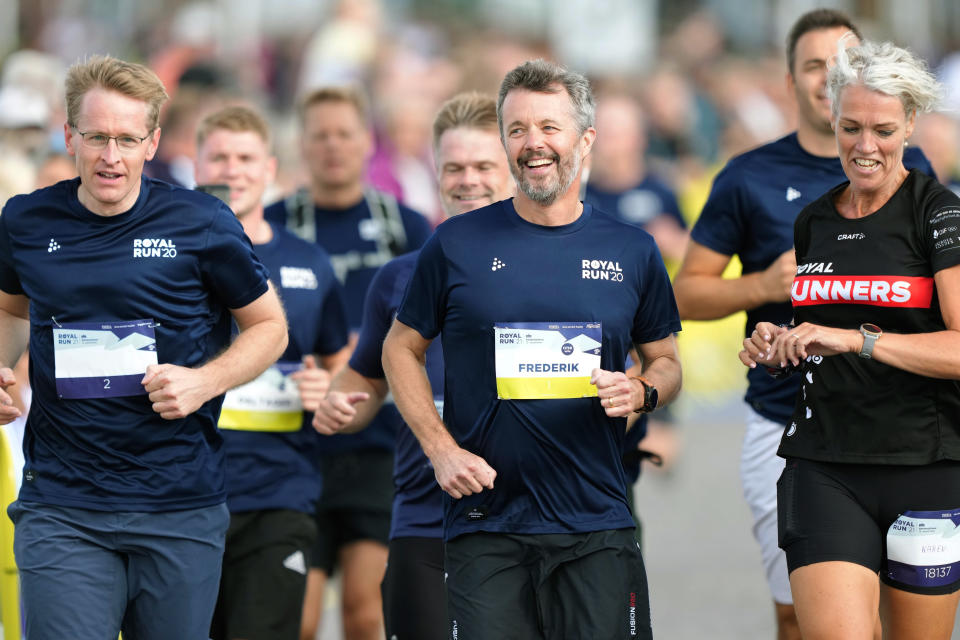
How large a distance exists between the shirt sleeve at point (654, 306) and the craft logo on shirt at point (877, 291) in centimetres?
46

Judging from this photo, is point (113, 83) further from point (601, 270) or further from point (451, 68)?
point (451, 68)

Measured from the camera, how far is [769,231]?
19.1 feet

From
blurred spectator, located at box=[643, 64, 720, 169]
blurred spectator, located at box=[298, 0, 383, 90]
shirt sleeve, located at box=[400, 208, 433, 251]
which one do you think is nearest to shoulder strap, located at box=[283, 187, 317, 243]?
shirt sleeve, located at box=[400, 208, 433, 251]

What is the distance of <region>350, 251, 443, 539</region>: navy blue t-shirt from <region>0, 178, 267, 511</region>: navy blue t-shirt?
28.5 inches

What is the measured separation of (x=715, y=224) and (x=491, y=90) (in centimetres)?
626

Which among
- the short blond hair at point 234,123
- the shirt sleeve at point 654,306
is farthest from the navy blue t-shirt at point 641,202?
the shirt sleeve at point 654,306

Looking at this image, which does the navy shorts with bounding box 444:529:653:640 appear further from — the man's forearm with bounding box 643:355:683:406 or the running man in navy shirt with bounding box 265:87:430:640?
the running man in navy shirt with bounding box 265:87:430:640

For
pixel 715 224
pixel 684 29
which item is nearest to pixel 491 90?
pixel 715 224

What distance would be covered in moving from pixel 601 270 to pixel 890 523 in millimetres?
1145

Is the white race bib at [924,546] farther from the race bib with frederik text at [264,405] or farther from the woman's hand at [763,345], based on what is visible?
the race bib with frederik text at [264,405]

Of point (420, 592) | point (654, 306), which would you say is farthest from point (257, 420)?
point (654, 306)

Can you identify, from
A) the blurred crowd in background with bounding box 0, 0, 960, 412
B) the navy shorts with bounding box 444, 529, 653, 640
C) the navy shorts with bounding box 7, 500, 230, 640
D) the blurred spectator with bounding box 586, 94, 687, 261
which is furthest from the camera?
the blurred spectator with bounding box 586, 94, 687, 261

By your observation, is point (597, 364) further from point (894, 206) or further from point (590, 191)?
point (590, 191)

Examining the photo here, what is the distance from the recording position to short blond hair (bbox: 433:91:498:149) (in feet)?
18.6
